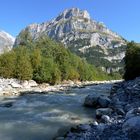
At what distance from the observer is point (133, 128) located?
2291 cm

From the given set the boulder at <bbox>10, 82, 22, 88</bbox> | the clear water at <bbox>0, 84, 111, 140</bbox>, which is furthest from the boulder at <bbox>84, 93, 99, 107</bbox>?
the boulder at <bbox>10, 82, 22, 88</bbox>

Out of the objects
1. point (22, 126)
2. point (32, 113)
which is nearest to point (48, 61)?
point (32, 113)

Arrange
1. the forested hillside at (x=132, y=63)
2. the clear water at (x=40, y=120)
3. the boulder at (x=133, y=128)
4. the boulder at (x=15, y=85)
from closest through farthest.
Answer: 1. the boulder at (x=133, y=128)
2. the clear water at (x=40, y=120)
3. the boulder at (x=15, y=85)
4. the forested hillside at (x=132, y=63)

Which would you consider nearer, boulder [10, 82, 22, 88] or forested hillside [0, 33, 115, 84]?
boulder [10, 82, 22, 88]

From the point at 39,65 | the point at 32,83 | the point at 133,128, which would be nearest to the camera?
the point at 133,128

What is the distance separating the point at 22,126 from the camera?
3120 cm

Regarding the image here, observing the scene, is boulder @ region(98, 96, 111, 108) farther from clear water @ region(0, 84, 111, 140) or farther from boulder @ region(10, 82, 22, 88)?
boulder @ region(10, 82, 22, 88)

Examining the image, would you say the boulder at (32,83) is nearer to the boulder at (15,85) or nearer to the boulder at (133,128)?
the boulder at (15,85)

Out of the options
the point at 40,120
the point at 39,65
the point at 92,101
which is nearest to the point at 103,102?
the point at 92,101

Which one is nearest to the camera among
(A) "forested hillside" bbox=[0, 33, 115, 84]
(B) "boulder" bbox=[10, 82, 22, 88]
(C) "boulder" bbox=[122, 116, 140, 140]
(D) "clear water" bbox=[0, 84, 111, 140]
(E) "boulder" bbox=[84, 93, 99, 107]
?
(C) "boulder" bbox=[122, 116, 140, 140]

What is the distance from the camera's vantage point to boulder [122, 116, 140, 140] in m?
21.9

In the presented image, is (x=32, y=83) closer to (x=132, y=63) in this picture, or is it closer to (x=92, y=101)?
(x=132, y=63)

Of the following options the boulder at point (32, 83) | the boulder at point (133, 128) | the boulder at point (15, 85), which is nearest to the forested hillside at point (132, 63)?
the boulder at point (32, 83)

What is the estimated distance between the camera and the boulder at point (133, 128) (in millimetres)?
21884
